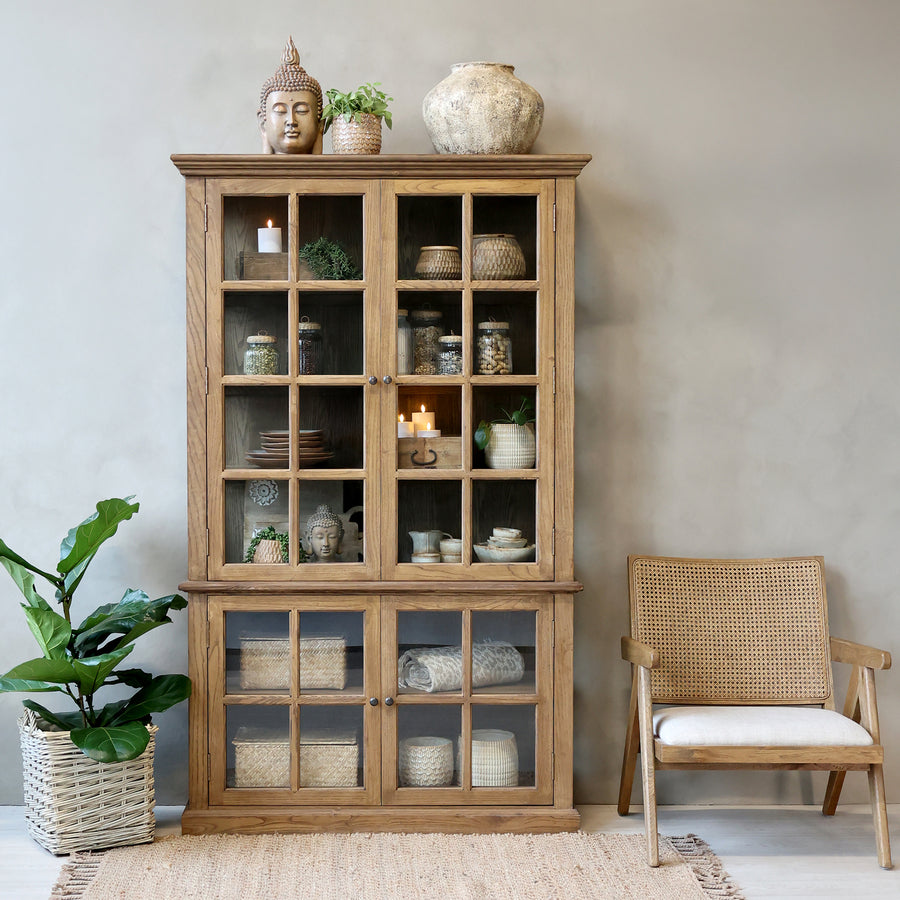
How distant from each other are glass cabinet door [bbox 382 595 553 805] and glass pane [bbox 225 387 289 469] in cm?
61

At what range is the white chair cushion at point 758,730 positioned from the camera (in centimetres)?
263

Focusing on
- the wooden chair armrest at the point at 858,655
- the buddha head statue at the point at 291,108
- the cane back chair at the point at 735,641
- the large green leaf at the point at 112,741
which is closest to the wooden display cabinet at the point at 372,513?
the buddha head statue at the point at 291,108

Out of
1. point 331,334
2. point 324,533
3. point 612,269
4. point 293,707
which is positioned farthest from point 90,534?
point 612,269

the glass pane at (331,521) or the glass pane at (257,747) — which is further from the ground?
the glass pane at (331,521)

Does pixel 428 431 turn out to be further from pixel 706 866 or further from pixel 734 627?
pixel 706 866

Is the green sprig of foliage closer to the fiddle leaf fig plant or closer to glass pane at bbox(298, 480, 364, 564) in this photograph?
glass pane at bbox(298, 480, 364, 564)

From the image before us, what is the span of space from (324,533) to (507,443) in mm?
608

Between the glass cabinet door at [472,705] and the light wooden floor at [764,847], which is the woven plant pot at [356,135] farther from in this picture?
the light wooden floor at [764,847]

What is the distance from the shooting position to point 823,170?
10.3 ft

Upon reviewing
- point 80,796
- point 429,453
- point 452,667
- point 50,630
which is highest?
point 429,453

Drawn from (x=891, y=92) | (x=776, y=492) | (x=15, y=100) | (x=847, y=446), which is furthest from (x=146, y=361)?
(x=891, y=92)

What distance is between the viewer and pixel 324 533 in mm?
2844

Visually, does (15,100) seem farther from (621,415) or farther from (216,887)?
(216,887)

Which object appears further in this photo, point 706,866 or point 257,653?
point 257,653
